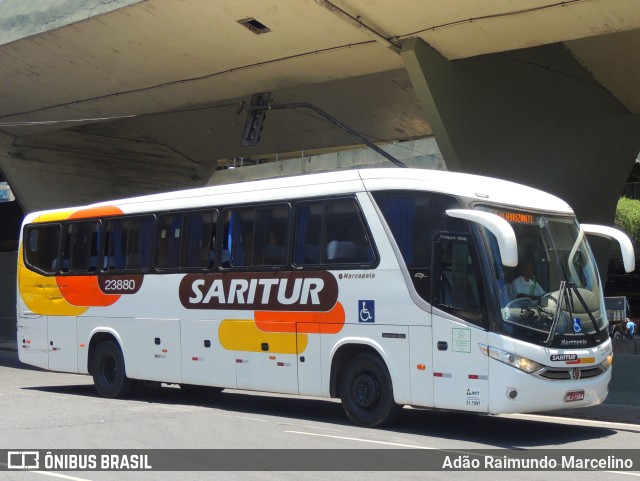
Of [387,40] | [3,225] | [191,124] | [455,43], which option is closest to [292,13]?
[387,40]

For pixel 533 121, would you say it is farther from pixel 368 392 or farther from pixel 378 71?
pixel 368 392

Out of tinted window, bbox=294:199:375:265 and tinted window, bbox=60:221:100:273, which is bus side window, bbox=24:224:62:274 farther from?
tinted window, bbox=294:199:375:265

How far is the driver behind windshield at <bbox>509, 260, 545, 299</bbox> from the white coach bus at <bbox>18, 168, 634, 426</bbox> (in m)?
0.02

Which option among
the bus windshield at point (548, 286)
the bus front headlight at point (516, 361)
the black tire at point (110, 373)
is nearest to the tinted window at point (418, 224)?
the bus windshield at point (548, 286)

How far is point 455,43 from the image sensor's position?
18797 mm

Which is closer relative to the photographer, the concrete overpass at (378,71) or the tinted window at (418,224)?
the tinted window at (418,224)

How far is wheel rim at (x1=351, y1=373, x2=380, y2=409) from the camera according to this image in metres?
12.2

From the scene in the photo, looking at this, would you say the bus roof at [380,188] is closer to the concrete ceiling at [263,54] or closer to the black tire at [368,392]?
the black tire at [368,392]

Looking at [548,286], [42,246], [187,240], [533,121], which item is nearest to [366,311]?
[548,286]

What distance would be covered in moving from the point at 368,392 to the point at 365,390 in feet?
0.23

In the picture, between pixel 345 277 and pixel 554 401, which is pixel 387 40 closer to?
pixel 345 277

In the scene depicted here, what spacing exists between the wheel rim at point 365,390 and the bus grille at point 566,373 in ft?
7.71

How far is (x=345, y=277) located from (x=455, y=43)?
8162mm

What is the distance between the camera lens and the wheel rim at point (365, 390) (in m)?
12.2
